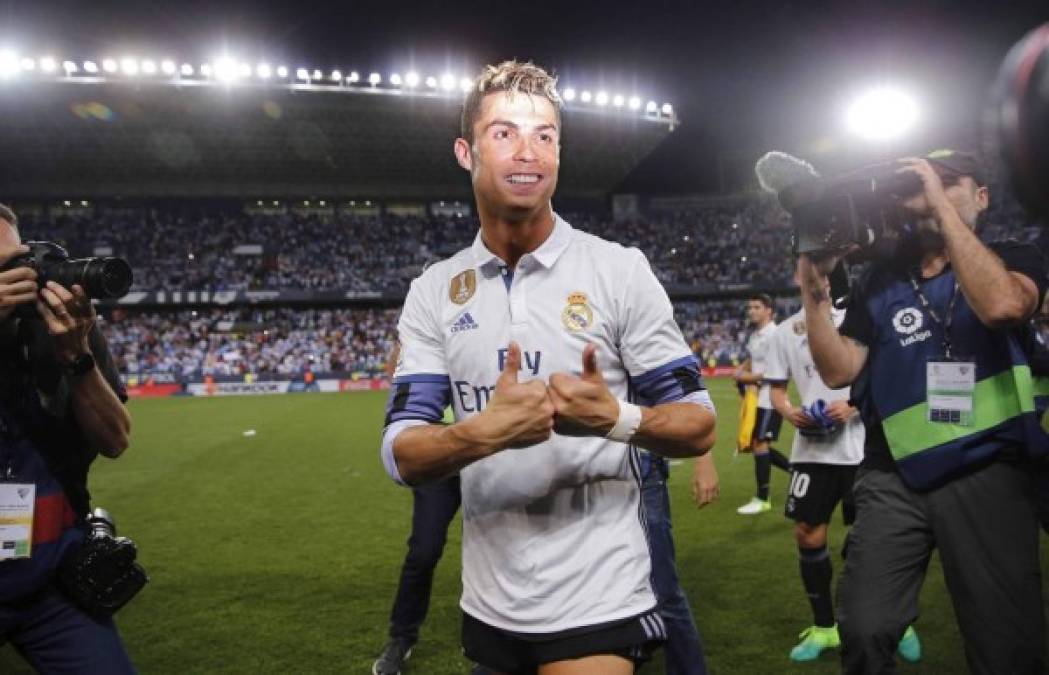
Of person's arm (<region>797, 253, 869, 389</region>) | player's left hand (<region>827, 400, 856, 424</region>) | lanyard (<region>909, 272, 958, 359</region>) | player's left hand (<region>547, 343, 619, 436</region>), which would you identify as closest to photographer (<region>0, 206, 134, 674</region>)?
player's left hand (<region>547, 343, 619, 436</region>)

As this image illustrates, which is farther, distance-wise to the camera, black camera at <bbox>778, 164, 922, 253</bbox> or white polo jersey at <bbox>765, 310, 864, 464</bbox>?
white polo jersey at <bbox>765, 310, 864, 464</bbox>

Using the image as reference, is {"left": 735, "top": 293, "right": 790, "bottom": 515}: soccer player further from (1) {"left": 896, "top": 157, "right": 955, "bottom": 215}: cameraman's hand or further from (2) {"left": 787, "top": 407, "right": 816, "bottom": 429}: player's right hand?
(1) {"left": 896, "top": 157, "right": 955, "bottom": 215}: cameraman's hand

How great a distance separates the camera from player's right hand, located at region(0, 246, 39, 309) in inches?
96.0

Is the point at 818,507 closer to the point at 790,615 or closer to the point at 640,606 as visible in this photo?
the point at 790,615

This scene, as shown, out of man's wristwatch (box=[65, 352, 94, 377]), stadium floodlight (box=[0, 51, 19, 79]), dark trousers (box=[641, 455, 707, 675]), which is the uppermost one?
stadium floodlight (box=[0, 51, 19, 79])

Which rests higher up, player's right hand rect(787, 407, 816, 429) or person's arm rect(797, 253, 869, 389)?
person's arm rect(797, 253, 869, 389)

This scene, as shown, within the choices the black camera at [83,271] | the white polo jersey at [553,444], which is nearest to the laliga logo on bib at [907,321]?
the white polo jersey at [553,444]

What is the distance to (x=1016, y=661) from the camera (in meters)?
2.69

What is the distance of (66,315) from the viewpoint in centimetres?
251

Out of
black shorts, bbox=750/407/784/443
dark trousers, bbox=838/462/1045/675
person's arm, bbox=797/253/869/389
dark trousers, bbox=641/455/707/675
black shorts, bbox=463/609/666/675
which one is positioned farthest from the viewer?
black shorts, bbox=750/407/784/443

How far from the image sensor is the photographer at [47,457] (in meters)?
2.51

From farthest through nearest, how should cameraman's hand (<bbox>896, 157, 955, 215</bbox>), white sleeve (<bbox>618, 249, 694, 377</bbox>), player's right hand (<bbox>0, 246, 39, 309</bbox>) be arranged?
cameraman's hand (<bbox>896, 157, 955, 215</bbox>) → player's right hand (<bbox>0, 246, 39, 309</bbox>) → white sleeve (<bbox>618, 249, 694, 377</bbox>)

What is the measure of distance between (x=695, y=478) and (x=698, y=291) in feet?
139

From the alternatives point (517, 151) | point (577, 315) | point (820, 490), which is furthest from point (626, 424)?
point (820, 490)
